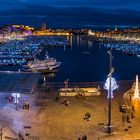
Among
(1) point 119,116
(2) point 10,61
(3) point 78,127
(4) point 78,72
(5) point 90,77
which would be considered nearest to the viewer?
(3) point 78,127

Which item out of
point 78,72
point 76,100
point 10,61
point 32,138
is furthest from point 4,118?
point 10,61

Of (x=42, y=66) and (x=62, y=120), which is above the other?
(x=62, y=120)

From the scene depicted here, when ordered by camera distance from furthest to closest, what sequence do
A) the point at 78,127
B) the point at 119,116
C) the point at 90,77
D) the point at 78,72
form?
the point at 78,72 < the point at 90,77 < the point at 119,116 < the point at 78,127

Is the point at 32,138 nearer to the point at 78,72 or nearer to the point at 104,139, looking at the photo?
the point at 104,139

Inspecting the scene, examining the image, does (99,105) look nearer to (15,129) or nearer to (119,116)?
(119,116)

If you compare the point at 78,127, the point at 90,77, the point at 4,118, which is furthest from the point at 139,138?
the point at 90,77

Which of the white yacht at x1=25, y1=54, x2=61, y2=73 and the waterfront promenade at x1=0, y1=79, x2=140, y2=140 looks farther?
the white yacht at x1=25, y1=54, x2=61, y2=73

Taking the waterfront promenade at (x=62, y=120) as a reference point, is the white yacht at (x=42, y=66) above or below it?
below

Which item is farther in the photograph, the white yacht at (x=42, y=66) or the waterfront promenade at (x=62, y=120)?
the white yacht at (x=42, y=66)

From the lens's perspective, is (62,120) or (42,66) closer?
(62,120)

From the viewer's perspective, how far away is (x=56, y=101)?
133ft

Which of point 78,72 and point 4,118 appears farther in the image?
point 78,72

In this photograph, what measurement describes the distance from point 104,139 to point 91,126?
115 inches

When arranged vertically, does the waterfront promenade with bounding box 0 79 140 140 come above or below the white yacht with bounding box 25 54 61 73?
above
